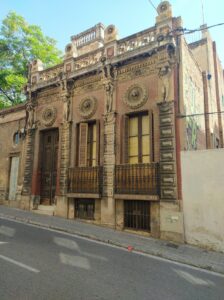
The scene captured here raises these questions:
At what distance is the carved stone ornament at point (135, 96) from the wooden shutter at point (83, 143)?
8.06 feet

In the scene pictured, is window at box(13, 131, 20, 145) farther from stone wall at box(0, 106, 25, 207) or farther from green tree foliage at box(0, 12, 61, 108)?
green tree foliage at box(0, 12, 61, 108)

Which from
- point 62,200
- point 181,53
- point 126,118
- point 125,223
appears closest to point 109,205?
point 125,223

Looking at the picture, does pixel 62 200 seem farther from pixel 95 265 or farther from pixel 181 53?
pixel 181 53

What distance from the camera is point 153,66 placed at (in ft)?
35.0

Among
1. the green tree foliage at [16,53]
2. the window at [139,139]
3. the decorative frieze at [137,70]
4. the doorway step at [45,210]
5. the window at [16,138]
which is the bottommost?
the doorway step at [45,210]

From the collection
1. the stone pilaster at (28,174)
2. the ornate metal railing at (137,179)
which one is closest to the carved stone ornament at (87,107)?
the ornate metal railing at (137,179)

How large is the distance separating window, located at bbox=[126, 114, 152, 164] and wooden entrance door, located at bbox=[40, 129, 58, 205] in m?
4.45

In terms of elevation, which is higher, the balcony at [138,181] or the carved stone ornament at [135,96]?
the carved stone ornament at [135,96]

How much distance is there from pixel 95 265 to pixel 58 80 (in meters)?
10.1

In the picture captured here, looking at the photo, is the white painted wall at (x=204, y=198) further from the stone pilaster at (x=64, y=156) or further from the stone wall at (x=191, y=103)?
the stone pilaster at (x=64, y=156)

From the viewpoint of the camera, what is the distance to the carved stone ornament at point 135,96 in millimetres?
10688

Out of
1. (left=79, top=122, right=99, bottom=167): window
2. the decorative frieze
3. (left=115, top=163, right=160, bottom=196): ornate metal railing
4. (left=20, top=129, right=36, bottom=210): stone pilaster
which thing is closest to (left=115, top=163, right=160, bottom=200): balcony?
(left=115, top=163, right=160, bottom=196): ornate metal railing

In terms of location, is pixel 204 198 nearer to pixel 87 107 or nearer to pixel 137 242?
pixel 137 242

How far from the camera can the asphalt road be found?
14.9ft
